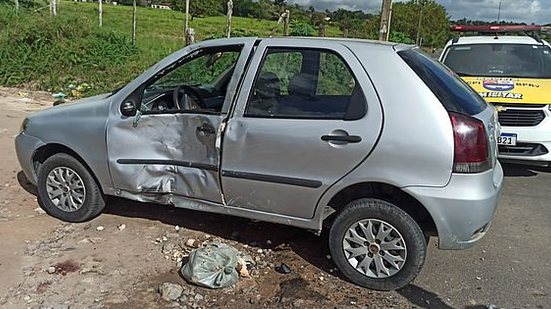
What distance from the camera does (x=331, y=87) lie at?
11.9 ft

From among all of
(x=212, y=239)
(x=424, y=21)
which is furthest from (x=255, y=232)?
(x=424, y=21)

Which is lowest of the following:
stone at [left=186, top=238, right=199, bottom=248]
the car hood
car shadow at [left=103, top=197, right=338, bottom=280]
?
stone at [left=186, top=238, right=199, bottom=248]

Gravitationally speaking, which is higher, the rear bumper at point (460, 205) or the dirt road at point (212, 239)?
the rear bumper at point (460, 205)

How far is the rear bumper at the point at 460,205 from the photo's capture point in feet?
10.3

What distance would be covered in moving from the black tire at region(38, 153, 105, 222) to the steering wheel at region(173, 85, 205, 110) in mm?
1054

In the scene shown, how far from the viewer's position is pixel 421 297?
→ 3.39 meters

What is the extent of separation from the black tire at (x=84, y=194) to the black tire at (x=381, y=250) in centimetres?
221

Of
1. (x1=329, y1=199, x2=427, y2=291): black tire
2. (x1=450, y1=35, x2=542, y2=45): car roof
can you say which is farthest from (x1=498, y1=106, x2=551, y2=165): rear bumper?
(x1=329, y1=199, x2=427, y2=291): black tire

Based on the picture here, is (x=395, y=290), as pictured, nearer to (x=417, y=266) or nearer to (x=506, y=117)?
(x=417, y=266)

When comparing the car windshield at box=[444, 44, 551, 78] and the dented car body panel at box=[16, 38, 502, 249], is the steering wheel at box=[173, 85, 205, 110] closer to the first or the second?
the dented car body panel at box=[16, 38, 502, 249]

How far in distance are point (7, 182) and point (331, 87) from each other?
159 inches

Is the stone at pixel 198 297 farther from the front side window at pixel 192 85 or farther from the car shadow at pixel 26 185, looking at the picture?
the car shadow at pixel 26 185

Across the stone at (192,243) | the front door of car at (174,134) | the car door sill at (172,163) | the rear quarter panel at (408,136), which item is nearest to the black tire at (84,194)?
the front door of car at (174,134)

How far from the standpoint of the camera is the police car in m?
5.99
